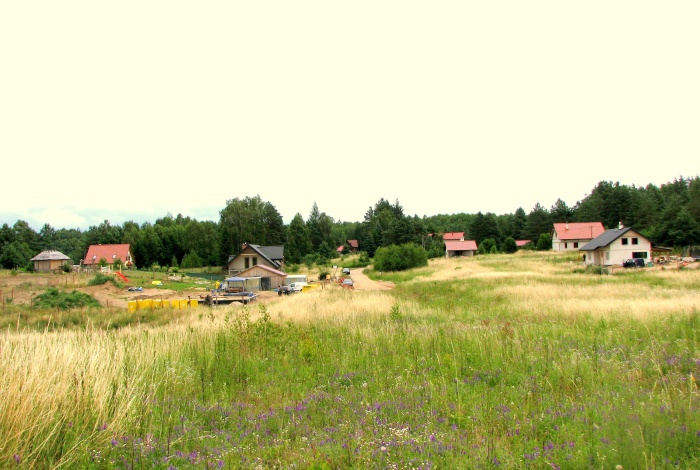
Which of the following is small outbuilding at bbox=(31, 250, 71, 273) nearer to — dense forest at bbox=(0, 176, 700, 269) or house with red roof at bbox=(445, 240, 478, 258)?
dense forest at bbox=(0, 176, 700, 269)

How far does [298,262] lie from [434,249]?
98.1ft

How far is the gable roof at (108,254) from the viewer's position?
264 ft

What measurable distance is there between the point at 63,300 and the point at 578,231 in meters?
81.8

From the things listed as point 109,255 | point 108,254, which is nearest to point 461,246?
point 109,255

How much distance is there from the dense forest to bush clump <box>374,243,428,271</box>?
14.6 m

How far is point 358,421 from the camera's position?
4.71m

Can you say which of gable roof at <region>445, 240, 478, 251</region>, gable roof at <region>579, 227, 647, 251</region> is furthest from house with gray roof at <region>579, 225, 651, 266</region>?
gable roof at <region>445, 240, 478, 251</region>

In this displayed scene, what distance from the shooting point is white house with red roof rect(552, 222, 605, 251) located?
3103 inches

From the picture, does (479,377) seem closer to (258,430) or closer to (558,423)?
(558,423)

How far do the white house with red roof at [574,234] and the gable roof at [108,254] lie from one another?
277 ft

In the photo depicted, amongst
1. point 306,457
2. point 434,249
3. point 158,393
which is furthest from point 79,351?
point 434,249

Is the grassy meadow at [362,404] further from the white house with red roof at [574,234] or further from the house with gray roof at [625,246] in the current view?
the white house with red roof at [574,234]

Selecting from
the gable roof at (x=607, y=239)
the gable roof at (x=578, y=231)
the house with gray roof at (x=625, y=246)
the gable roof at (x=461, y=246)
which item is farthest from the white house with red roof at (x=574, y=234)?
the house with gray roof at (x=625, y=246)

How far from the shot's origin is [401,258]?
203 ft
